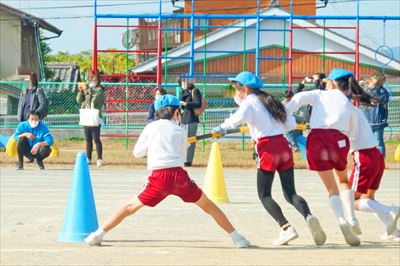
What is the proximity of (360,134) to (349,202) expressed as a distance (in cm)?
71

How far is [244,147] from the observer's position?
2834 centimetres

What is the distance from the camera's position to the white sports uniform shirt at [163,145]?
36.1 feet

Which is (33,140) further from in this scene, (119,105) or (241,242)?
(241,242)

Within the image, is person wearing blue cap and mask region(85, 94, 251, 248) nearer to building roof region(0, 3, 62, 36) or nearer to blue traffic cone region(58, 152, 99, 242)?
blue traffic cone region(58, 152, 99, 242)

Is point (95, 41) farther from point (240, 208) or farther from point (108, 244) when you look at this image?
point (108, 244)

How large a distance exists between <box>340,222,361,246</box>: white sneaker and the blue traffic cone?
271 centimetres

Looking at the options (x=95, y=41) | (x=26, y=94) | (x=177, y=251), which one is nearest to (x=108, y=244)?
(x=177, y=251)

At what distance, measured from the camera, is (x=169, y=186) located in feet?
36.1

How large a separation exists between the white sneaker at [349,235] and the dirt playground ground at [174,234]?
78 mm

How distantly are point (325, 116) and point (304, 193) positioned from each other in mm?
6112

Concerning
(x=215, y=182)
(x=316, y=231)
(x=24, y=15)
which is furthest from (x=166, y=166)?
(x=24, y=15)

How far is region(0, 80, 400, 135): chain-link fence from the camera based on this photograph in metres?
29.0

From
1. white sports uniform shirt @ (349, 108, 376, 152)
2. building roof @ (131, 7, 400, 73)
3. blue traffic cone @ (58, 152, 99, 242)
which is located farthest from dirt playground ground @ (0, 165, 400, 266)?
building roof @ (131, 7, 400, 73)

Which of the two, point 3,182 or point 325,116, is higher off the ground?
point 325,116
